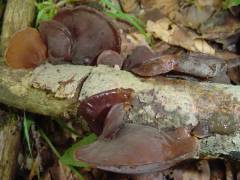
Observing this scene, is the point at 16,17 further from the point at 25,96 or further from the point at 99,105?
the point at 99,105

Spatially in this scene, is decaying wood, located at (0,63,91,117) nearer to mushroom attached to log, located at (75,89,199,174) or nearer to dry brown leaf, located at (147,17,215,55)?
mushroom attached to log, located at (75,89,199,174)

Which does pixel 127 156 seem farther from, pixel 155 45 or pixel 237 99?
pixel 155 45

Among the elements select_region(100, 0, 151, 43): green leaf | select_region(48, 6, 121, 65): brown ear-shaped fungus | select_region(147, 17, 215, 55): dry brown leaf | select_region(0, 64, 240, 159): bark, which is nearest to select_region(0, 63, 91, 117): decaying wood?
select_region(0, 64, 240, 159): bark

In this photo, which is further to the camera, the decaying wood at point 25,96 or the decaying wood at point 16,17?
the decaying wood at point 16,17

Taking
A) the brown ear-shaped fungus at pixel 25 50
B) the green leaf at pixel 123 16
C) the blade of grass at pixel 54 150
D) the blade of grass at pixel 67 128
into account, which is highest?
the green leaf at pixel 123 16

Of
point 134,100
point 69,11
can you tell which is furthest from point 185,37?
point 134,100

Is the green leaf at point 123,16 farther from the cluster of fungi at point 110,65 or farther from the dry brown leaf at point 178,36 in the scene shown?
the cluster of fungi at point 110,65

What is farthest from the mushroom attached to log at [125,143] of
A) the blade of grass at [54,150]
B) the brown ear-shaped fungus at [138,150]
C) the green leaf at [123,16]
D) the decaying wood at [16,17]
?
the green leaf at [123,16]
